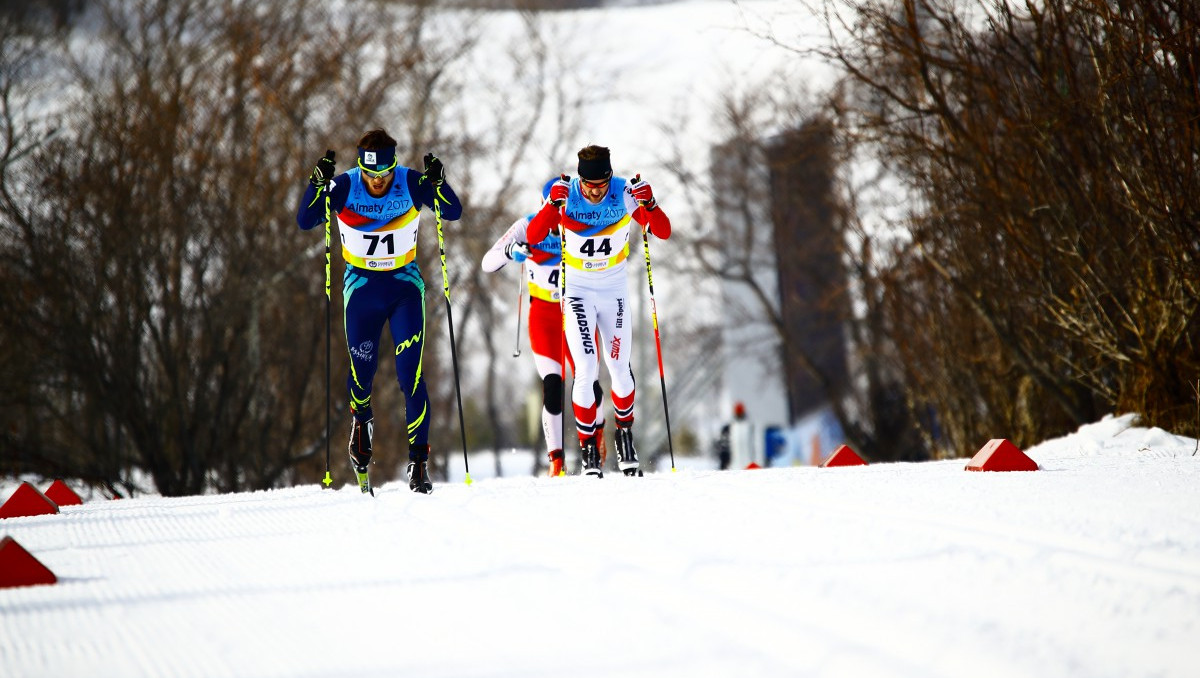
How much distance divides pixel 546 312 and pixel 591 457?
5.07 ft

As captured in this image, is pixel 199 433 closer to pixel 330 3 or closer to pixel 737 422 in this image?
pixel 330 3

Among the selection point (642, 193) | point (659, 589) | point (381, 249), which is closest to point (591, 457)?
point (642, 193)

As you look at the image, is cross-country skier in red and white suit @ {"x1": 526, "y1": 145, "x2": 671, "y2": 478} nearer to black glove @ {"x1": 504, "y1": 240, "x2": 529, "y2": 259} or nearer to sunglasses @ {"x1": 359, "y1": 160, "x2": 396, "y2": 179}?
black glove @ {"x1": 504, "y1": 240, "x2": 529, "y2": 259}

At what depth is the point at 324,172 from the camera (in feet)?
23.2

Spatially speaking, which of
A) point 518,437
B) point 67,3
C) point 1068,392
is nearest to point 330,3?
point 67,3

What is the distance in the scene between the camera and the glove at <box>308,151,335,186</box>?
706 cm

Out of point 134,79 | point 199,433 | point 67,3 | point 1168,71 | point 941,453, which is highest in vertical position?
point 67,3

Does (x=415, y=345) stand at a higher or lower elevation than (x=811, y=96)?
lower

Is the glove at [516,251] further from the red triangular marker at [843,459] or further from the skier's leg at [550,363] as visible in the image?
the red triangular marker at [843,459]

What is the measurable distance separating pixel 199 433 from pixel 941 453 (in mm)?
8881

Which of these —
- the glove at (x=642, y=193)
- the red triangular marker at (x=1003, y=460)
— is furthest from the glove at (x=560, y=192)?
the red triangular marker at (x=1003, y=460)

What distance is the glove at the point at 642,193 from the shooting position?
27.1ft

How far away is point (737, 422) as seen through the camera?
103 ft

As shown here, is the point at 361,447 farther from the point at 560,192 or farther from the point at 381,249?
the point at 560,192
